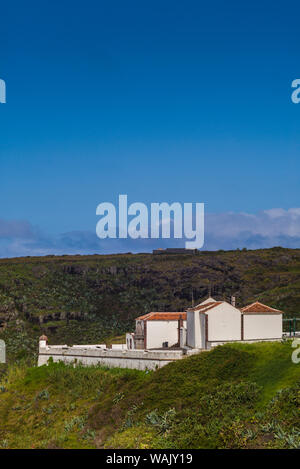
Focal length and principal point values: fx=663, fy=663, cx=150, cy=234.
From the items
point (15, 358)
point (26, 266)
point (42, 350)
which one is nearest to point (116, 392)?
point (42, 350)

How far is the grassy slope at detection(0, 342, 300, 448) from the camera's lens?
33.5m

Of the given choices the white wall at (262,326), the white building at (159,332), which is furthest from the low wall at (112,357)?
the white wall at (262,326)

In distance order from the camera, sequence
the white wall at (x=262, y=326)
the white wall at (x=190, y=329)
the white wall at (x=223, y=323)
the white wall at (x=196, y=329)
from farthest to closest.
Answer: the white wall at (x=190, y=329) → the white wall at (x=262, y=326) → the white wall at (x=196, y=329) → the white wall at (x=223, y=323)

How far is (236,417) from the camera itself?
34531 mm

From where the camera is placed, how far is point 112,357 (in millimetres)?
54031

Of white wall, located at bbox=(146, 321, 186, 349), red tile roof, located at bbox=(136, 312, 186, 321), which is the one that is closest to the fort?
white wall, located at bbox=(146, 321, 186, 349)

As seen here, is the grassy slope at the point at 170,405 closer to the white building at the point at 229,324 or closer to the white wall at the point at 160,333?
the white building at the point at 229,324

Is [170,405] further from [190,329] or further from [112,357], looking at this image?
[190,329]

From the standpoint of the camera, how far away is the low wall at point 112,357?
49625mm

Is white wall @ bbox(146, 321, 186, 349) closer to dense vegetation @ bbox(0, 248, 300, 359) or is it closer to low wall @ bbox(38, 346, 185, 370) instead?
low wall @ bbox(38, 346, 185, 370)

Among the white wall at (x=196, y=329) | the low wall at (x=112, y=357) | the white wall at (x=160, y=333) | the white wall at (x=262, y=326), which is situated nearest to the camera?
the low wall at (x=112, y=357)

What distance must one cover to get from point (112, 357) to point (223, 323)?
9.44m

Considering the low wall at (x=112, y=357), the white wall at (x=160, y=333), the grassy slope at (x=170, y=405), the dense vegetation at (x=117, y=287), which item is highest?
the dense vegetation at (x=117, y=287)

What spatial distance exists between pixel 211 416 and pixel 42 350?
27891mm
